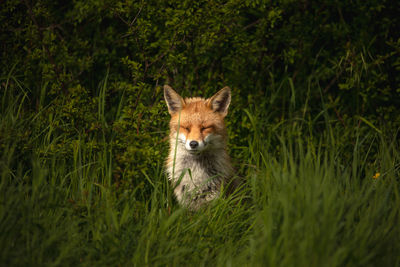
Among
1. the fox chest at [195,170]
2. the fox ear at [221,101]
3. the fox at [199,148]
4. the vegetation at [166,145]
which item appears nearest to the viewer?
the vegetation at [166,145]

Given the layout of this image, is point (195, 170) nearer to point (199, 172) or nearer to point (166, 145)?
point (199, 172)

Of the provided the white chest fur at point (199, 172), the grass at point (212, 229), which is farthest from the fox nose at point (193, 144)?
the grass at point (212, 229)

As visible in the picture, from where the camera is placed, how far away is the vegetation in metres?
2.90

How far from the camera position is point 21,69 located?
4.83 metres

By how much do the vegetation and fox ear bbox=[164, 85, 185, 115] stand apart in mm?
123

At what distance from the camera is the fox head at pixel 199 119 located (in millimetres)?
4191

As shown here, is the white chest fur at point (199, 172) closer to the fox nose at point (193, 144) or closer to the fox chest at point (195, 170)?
the fox chest at point (195, 170)

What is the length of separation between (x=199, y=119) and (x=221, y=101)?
39 cm

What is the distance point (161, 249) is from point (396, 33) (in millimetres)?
4995

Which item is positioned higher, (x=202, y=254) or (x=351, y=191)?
(x=351, y=191)

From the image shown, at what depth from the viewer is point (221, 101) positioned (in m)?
4.52

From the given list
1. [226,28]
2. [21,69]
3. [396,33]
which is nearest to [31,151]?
[21,69]

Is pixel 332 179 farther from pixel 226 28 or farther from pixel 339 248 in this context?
pixel 226 28

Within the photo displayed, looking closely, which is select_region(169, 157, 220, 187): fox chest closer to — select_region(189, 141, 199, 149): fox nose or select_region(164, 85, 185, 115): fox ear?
select_region(189, 141, 199, 149): fox nose
